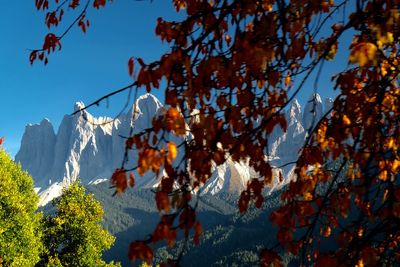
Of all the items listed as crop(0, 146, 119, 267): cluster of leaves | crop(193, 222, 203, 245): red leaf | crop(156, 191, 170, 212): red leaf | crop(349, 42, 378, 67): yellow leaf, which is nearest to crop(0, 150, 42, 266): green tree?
crop(0, 146, 119, 267): cluster of leaves

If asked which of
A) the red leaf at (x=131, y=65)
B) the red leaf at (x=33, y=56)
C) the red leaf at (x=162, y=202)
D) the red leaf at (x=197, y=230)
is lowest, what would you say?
the red leaf at (x=197, y=230)

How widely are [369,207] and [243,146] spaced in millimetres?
3137

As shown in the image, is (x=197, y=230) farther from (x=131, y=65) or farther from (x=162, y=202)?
(x=131, y=65)

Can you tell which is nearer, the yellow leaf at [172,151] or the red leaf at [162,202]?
the yellow leaf at [172,151]

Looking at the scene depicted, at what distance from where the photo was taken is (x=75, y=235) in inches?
1169

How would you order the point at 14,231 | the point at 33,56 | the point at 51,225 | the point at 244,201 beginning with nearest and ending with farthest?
the point at 244,201 < the point at 33,56 < the point at 14,231 < the point at 51,225

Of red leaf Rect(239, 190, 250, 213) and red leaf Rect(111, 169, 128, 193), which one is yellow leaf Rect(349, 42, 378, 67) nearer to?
red leaf Rect(111, 169, 128, 193)

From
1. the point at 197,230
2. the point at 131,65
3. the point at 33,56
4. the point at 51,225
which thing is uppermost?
the point at 51,225

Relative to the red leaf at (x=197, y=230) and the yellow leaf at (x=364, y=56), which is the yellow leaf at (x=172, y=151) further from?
the yellow leaf at (x=364, y=56)

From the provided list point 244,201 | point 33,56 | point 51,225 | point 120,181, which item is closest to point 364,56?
point 120,181

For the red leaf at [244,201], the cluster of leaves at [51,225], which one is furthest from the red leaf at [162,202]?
the cluster of leaves at [51,225]

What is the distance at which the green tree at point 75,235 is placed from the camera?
95.3 feet

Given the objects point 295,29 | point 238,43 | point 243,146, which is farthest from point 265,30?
point 243,146

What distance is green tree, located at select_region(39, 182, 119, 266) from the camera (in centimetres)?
2906
